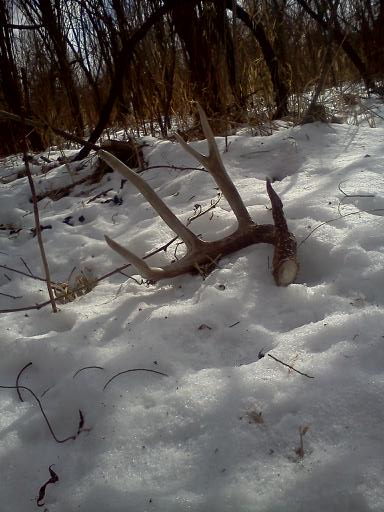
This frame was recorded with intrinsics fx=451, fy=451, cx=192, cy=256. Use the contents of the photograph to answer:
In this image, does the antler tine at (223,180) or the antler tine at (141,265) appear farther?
the antler tine at (223,180)

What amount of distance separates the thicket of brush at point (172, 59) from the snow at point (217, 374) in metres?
1.19

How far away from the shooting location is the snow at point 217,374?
2.70 ft

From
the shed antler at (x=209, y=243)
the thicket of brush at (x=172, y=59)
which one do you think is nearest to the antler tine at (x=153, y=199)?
the shed antler at (x=209, y=243)

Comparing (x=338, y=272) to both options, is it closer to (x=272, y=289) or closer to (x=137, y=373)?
(x=272, y=289)

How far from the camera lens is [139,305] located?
1.41m

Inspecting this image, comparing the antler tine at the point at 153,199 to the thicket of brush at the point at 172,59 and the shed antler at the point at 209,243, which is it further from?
the thicket of brush at the point at 172,59

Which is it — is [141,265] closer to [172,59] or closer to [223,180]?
[223,180]

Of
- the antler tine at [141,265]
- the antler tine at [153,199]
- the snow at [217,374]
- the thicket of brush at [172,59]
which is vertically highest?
the thicket of brush at [172,59]

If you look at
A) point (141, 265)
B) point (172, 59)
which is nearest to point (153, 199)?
point (141, 265)

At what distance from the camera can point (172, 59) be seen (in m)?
3.24

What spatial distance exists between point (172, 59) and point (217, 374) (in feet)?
9.07

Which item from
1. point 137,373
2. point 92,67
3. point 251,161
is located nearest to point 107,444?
point 137,373

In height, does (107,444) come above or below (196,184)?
below

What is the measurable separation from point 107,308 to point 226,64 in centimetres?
231
